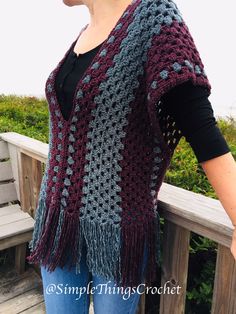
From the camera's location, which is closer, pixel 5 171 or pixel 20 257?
pixel 20 257

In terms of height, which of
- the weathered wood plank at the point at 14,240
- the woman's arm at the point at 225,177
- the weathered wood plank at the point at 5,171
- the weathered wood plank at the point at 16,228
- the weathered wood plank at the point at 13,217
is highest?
the woman's arm at the point at 225,177

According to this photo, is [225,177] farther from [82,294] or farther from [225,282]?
[82,294]

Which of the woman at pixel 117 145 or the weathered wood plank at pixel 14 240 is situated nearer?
the woman at pixel 117 145

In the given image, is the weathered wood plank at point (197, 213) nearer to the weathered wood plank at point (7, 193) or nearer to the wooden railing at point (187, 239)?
the wooden railing at point (187, 239)

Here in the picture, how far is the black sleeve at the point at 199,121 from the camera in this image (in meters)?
0.82

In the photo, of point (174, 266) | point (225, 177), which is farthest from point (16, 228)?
point (225, 177)

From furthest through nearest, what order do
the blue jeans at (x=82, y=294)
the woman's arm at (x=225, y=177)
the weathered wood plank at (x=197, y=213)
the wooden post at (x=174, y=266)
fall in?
the wooden post at (x=174, y=266)
the blue jeans at (x=82, y=294)
the weathered wood plank at (x=197, y=213)
the woman's arm at (x=225, y=177)

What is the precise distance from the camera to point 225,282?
1.15m

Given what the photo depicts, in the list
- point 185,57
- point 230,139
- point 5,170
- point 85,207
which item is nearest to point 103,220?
point 85,207

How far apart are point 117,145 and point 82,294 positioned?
2.01 ft

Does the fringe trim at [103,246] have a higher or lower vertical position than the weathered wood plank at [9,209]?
higher

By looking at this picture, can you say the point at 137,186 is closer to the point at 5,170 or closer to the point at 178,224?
the point at 178,224

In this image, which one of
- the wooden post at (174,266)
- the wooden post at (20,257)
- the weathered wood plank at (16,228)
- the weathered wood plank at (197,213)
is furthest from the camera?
the wooden post at (20,257)

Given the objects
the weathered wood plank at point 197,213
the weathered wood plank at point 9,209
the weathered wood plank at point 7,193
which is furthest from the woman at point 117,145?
the weathered wood plank at point 7,193
